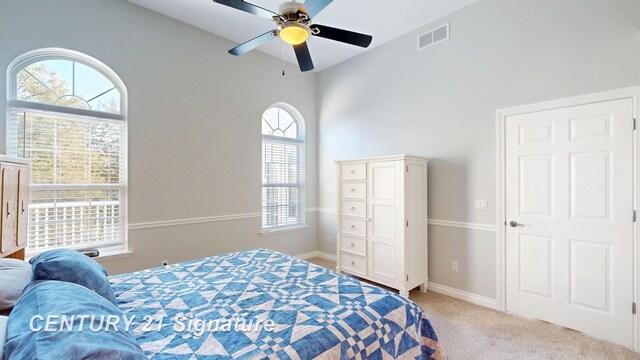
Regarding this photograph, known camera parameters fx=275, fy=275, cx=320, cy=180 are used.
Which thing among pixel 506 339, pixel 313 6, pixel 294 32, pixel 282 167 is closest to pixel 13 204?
pixel 294 32

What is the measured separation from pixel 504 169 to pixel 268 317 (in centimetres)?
270

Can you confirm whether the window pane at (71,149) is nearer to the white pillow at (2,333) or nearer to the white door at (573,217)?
the white pillow at (2,333)

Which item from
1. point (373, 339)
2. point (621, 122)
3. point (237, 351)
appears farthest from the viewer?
point (621, 122)

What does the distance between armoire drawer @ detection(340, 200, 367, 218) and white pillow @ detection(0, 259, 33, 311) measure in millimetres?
2908

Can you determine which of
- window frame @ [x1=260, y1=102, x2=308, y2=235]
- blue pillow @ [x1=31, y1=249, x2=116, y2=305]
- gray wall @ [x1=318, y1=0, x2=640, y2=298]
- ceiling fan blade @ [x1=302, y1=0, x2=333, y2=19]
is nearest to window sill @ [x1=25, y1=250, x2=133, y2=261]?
blue pillow @ [x1=31, y1=249, x2=116, y2=305]

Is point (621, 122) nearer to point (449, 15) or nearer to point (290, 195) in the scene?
point (449, 15)

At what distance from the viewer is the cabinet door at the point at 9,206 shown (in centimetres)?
177

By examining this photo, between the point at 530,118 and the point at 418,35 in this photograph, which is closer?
the point at 530,118

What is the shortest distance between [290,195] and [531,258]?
10.6ft

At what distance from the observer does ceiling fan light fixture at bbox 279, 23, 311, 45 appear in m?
1.85

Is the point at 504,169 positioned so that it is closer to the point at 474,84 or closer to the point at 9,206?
the point at 474,84

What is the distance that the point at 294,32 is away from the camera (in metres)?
1.88

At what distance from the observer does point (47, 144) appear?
2594 mm

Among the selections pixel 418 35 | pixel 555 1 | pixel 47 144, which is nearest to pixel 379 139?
pixel 418 35
